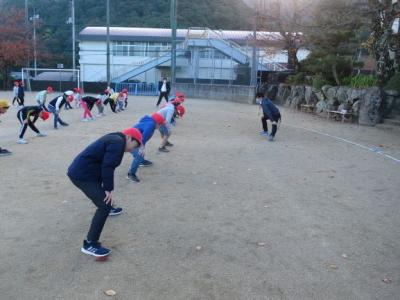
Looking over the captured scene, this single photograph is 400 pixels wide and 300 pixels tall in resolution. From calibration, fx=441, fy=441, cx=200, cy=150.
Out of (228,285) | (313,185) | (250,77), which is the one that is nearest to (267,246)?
(228,285)

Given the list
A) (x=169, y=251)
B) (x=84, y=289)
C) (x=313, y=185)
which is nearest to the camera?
Answer: (x=84, y=289)

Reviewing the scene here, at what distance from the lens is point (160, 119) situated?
8.52 m

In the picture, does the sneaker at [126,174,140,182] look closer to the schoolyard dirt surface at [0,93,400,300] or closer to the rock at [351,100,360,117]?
the schoolyard dirt surface at [0,93,400,300]

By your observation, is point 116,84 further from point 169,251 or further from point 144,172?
point 169,251

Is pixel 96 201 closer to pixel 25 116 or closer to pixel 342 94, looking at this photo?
pixel 25 116

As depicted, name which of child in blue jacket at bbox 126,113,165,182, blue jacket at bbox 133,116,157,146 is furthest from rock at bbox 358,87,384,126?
blue jacket at bbox 133,116,157,146

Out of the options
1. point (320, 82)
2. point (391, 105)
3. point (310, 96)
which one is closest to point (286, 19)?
point (310, 96)

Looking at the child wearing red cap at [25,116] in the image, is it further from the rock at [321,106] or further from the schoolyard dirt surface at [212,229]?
the rock at [321,106]

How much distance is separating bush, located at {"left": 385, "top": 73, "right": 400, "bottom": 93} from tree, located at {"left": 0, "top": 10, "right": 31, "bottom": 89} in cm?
3776

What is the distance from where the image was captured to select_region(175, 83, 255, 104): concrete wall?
30.5 meters

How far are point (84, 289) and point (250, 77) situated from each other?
1131 inches

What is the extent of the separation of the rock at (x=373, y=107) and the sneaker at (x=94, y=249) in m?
15.4

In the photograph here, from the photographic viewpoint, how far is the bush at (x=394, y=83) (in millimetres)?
17759

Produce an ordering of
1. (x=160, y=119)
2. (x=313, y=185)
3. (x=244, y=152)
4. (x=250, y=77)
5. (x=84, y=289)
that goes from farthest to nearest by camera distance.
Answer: (x=250, y=77), (x=244, y=152), (x=160, y=119), (x=313, y=185), (x=84, y=289)
